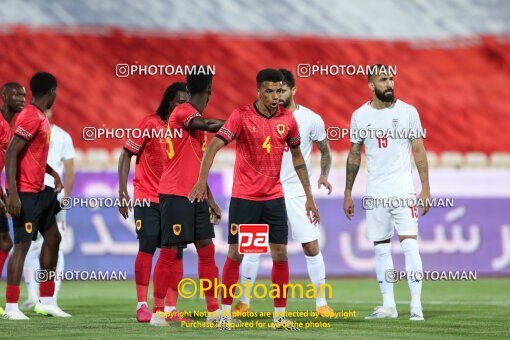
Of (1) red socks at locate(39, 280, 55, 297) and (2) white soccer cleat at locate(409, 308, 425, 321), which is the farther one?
Answer: (1) red socks at locate(39, 280, 55, 297)

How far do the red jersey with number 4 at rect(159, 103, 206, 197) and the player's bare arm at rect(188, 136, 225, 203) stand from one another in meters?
0.30

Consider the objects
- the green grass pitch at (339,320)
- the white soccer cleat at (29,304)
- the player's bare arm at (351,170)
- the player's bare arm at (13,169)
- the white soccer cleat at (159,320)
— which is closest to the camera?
the green grass pitch at (339,320)

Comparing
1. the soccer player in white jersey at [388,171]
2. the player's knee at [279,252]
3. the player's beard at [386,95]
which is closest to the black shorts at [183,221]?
A: the player's knee at [279,252]

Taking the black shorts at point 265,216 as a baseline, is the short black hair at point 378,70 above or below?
above

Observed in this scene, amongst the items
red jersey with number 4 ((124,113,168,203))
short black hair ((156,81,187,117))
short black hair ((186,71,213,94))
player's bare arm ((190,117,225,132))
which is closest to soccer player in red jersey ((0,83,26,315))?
red jersey with number 4 ((124,113,168,203))

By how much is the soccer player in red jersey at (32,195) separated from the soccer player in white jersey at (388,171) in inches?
121

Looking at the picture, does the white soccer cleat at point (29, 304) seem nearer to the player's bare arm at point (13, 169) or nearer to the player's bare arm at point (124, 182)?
the player's bare arm at point (13, 169)

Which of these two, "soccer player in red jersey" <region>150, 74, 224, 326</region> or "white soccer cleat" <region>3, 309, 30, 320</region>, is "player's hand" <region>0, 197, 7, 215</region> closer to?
"white soccer cleat" <region>3, 309, 30, 320</region>

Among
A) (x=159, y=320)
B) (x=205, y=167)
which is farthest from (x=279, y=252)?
(x=159, y=320)

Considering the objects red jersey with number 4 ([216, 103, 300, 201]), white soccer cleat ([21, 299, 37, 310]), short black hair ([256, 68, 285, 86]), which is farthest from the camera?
white soccer cleat ([21, 299, 37, 310])

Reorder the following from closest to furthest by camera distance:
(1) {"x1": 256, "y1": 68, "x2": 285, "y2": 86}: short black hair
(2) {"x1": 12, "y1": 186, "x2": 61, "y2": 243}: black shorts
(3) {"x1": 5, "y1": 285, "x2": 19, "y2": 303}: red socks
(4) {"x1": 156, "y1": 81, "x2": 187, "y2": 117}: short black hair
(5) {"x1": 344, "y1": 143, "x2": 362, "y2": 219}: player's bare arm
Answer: (1) {"x1": 256, "y1": 68, "x2": 285, "y2": 86}: short black hair, (3) {"x1": 5, "y1": 285, "x2": 19, "y2": 303}: red socks, (4) {"x1": 156, "y1": 81, "x2": 187, "y2": 117}: short black hair, (2) {"x1": 12, "y1": 186, "x2": 61, "y2": 243}: black shorts, (5) {"x1": 344, "y1": 143, "x2": 362, "y2": 219}: player's bare arm

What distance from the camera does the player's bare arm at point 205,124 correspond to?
32.2 ft

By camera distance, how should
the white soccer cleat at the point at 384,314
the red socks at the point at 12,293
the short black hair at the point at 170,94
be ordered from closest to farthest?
the red socks at the point at 12,293 → the short black hair at the point at 170,94 → the white soccer cleat at the point at 384,314

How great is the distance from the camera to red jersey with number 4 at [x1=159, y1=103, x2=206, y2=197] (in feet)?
32.8
